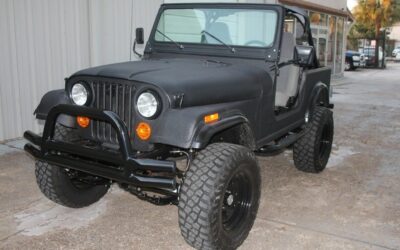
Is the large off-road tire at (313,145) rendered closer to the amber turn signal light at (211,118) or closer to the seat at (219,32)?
the seat at (219,32)

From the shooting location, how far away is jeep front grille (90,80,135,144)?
302 cm

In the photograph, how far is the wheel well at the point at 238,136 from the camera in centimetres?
341

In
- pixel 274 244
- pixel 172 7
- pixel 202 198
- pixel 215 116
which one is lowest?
pixel 274 244

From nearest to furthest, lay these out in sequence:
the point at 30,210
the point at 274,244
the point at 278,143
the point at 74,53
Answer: the point at 274,244
the point at 30,210
the point at 278,143
the point at 74,53

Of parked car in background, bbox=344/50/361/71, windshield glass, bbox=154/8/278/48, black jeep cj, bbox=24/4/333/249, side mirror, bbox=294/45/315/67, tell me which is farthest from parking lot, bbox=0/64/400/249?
parked car in background, bbox=344/50/361/71

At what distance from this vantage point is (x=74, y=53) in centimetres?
704

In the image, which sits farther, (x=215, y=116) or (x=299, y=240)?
(x=299, y=240)

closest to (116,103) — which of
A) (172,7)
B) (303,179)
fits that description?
(172,7)

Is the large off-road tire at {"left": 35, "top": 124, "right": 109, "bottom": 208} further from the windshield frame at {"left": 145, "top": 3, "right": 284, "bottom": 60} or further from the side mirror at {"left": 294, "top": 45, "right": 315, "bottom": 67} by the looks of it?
the side mirror at {"left": 294, "top": 45, "right": 315, "bottom": 67}

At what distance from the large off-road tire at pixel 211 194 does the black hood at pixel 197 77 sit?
0.41m

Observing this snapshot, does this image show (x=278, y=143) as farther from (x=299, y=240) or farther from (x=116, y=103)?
(x=116, y=103)

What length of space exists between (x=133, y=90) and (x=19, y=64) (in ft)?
13.0

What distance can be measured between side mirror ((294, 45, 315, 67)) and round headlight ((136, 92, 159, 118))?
2.02 meters

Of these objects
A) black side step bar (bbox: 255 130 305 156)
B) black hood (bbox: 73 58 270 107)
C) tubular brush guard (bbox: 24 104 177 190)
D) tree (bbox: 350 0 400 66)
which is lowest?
black side step bar (bbox: 255 130 305 156)
